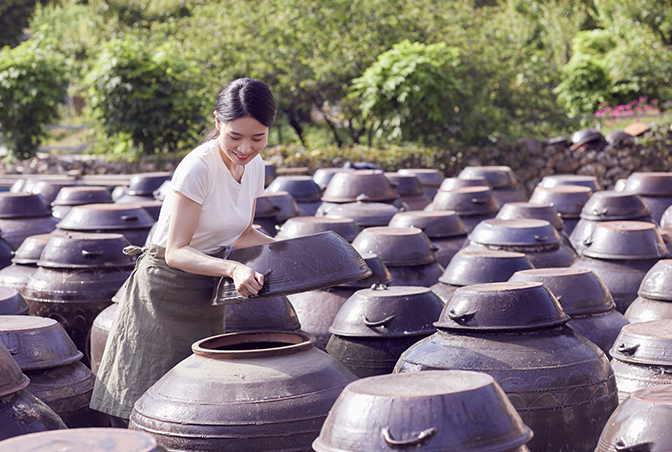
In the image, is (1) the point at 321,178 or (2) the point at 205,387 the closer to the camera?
(2) the point at 205,387

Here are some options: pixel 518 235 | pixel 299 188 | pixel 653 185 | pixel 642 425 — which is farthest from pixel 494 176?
pixel 642 425

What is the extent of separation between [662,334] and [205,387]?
85.6 inches

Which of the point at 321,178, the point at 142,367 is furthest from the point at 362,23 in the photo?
the point at 142,367

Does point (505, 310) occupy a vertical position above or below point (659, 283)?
above

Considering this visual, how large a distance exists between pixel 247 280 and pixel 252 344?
551mm

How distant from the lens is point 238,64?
15.6 m

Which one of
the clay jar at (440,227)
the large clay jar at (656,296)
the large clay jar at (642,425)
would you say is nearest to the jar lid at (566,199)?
the clay jar at (440,227)

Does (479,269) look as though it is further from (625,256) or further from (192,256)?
(192,256)

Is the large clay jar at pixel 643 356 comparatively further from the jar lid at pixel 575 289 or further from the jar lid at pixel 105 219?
the jar lid at pixel 105 219

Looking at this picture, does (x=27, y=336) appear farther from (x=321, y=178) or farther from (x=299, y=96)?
(x=299, y=96)

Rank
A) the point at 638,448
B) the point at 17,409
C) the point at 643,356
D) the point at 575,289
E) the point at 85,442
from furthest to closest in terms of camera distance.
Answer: the point at 575,289
the point at 643,356
the point at 17,409
the point at 638,448
the point at 85,442

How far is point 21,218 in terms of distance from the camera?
7.25 metres

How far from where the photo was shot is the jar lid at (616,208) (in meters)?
6.95

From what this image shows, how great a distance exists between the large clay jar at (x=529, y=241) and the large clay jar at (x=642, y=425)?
2994 mm
